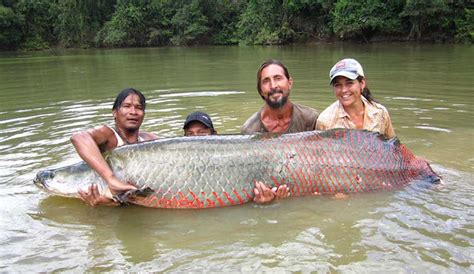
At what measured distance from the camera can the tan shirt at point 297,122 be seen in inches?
169

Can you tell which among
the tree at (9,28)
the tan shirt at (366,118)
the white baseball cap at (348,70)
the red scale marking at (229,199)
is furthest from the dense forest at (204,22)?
the red scale marking at (229,199)

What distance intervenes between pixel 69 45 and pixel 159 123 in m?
39.8

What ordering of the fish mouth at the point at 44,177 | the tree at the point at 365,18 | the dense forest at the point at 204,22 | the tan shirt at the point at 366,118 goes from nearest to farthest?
the fish mouth at the point at 44,177 → the tan shirt at the point at 366,118 → the tree at the point at 365,18 → the dense forest at the point at 204,22

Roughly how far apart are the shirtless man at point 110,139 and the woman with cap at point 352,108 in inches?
67.6

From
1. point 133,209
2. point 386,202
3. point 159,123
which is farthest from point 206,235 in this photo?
point 159,123

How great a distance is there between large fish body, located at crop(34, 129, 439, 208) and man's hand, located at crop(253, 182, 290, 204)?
45mm

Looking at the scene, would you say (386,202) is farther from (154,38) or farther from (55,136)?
(154,38)

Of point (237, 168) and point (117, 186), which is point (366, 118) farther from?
point (117, 186)

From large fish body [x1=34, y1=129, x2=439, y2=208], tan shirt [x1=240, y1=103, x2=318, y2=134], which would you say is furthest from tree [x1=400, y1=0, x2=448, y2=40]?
large fish body [x1=34, y1=129, x2=439, y2=208]

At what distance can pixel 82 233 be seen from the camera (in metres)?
3.16

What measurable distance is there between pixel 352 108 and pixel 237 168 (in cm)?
131

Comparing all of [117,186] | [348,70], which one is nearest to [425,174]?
[348,70]

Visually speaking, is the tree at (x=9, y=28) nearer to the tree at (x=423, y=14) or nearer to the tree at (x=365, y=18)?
the tree at (x=365, y=18)

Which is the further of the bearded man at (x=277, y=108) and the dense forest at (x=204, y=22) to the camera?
the dense forest at (x=204, y=22)
